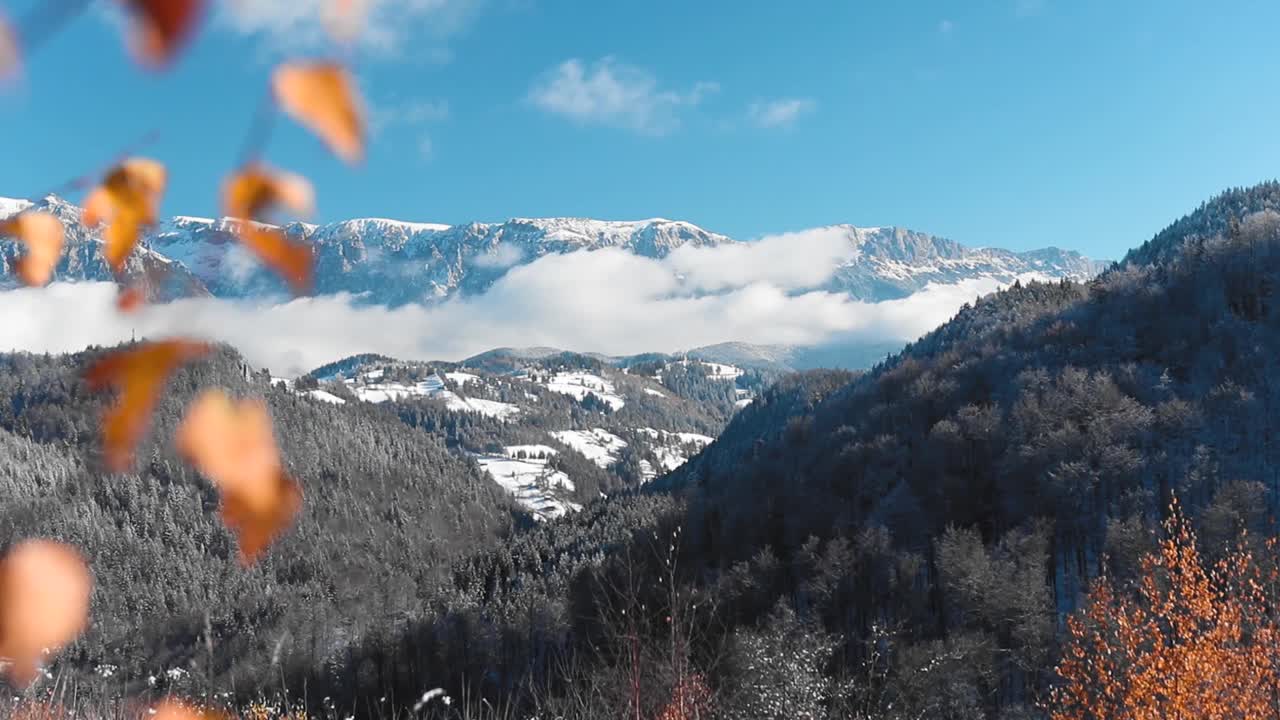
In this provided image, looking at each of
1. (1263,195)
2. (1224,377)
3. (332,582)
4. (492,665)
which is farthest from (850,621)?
(1263,195)

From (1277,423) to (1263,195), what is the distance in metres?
89.5

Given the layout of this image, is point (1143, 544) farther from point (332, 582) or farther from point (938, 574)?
point (332, 582)

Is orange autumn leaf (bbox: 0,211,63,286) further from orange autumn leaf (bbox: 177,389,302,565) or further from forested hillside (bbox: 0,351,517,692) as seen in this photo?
forested hillside (bbox: 0,351,517,692)

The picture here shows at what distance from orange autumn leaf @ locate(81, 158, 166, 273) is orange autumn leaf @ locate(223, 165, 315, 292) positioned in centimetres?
14

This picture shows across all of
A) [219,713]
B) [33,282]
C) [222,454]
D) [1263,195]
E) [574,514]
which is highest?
[1263,195]

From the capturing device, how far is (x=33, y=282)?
1098 mm

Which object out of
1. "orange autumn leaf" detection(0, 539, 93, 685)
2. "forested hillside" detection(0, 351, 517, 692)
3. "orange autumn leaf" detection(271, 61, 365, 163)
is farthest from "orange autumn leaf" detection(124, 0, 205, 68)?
"forested hillside" detection(0, 351, 517, 692)

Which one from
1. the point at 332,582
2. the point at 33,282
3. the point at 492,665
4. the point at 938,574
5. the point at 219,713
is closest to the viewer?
the point at 33,282

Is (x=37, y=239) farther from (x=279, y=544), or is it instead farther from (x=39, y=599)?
(x=279, y=544)

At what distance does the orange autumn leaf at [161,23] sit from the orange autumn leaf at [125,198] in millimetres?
310

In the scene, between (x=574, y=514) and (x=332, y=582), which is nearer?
(x=574, y=514)

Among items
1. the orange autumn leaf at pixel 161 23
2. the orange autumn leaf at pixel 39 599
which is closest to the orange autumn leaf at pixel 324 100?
the orange autumn leaf at pixel 161 23

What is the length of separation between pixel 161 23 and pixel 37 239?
0.49 meters

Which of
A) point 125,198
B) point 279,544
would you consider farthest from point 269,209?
point 279,544
